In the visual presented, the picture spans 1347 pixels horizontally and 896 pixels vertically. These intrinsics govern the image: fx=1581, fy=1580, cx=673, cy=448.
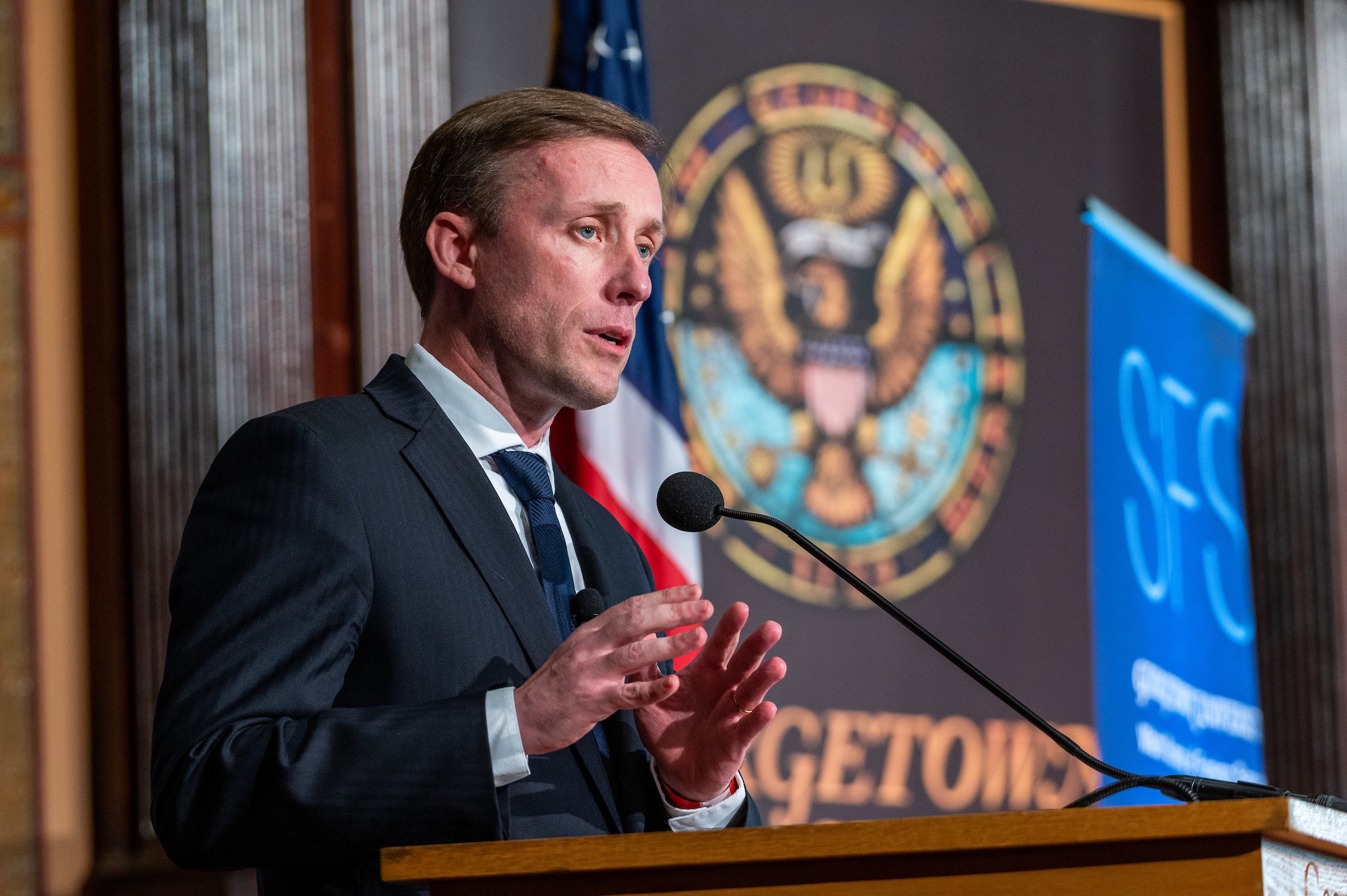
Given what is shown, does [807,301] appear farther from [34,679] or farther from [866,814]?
[34,679]

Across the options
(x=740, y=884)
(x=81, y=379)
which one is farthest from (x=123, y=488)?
(x=740, y=884)

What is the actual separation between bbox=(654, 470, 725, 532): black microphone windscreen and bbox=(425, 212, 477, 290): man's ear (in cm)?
46

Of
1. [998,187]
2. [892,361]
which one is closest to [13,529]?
[892,361]

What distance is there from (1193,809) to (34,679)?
121 inches

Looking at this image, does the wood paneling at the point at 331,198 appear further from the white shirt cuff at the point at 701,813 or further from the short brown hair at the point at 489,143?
the white shirt cuff at the point at 701,813

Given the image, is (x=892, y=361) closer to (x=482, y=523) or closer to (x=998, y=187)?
(x=998, y=187)

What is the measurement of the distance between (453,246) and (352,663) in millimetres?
604

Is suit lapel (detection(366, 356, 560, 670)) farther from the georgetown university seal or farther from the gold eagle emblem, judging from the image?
the gold eagle emblem

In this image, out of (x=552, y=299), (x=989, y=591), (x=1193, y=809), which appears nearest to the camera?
(x=1193, y=809)

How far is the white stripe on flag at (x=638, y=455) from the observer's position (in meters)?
3.50

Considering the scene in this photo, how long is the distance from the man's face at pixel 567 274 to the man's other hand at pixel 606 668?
59 cm

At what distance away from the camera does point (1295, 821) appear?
1.12 metres

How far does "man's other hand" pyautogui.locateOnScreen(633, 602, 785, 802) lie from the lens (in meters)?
1.55

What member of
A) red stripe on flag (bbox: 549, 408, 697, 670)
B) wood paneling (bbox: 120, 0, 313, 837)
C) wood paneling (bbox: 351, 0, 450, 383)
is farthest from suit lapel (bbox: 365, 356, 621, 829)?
wood paneling (bbox: 351, 0, 450, 383)
